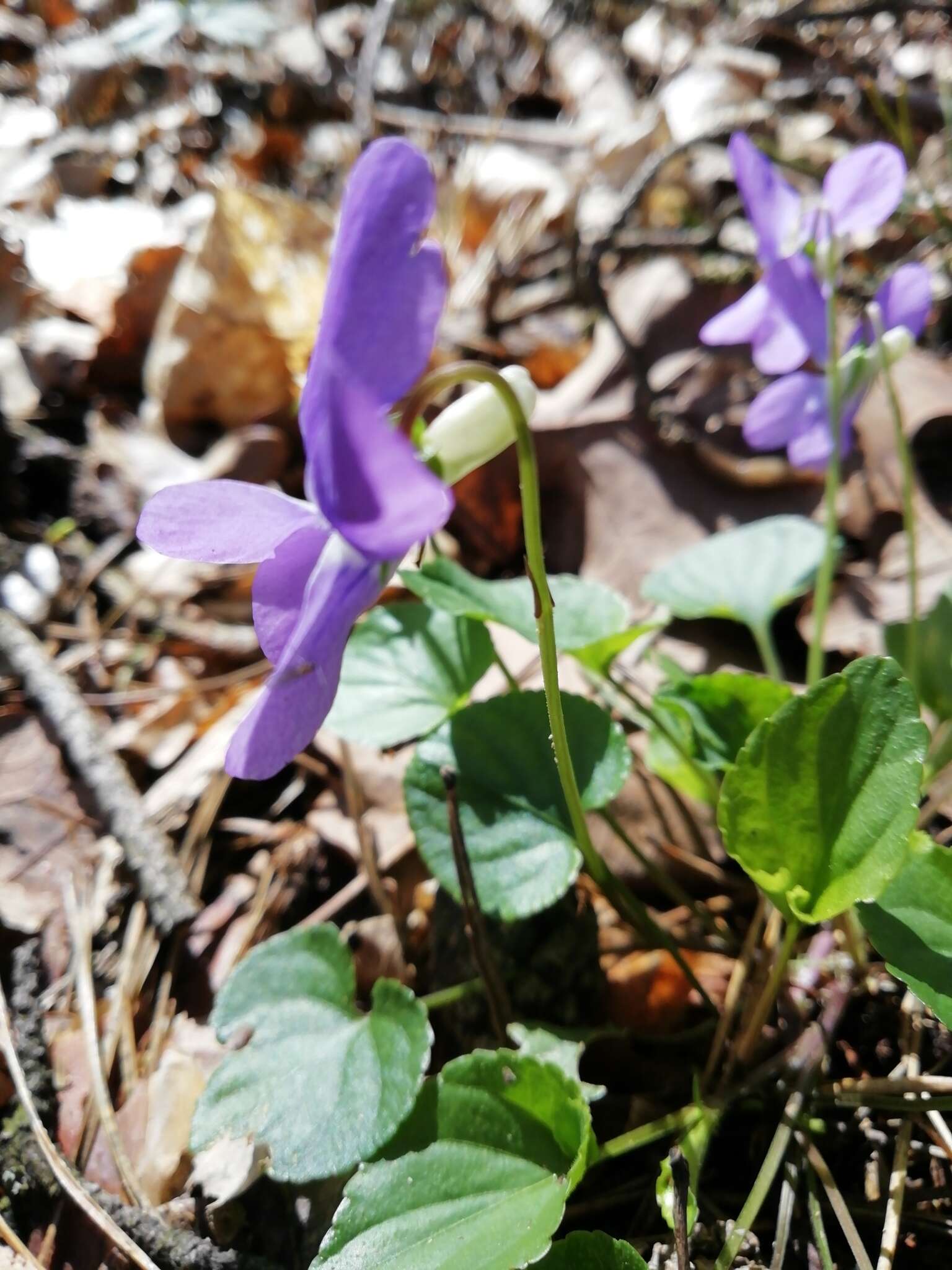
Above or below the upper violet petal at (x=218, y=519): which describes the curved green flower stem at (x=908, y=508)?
below

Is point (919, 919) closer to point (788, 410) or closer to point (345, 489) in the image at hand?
point (345, 489)

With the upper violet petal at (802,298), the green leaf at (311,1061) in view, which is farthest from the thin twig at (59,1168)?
the upper violet petal at (802,298)

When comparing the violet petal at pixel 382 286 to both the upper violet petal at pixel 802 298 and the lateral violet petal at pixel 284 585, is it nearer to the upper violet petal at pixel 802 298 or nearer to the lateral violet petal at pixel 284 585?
the lateral violet petal at pixel 284 585

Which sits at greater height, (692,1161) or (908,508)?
(908,508)

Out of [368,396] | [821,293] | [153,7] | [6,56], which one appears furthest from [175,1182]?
[6,56]

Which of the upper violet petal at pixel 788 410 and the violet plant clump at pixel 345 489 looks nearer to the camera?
the violet plant clump at pixel 345 489

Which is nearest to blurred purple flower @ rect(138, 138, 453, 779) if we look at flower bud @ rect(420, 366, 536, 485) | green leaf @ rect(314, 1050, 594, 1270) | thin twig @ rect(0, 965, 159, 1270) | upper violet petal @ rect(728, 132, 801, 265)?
flower bud @ rect(420, 366, 536, 485)

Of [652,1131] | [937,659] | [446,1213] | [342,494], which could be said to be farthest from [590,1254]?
[937,659]
